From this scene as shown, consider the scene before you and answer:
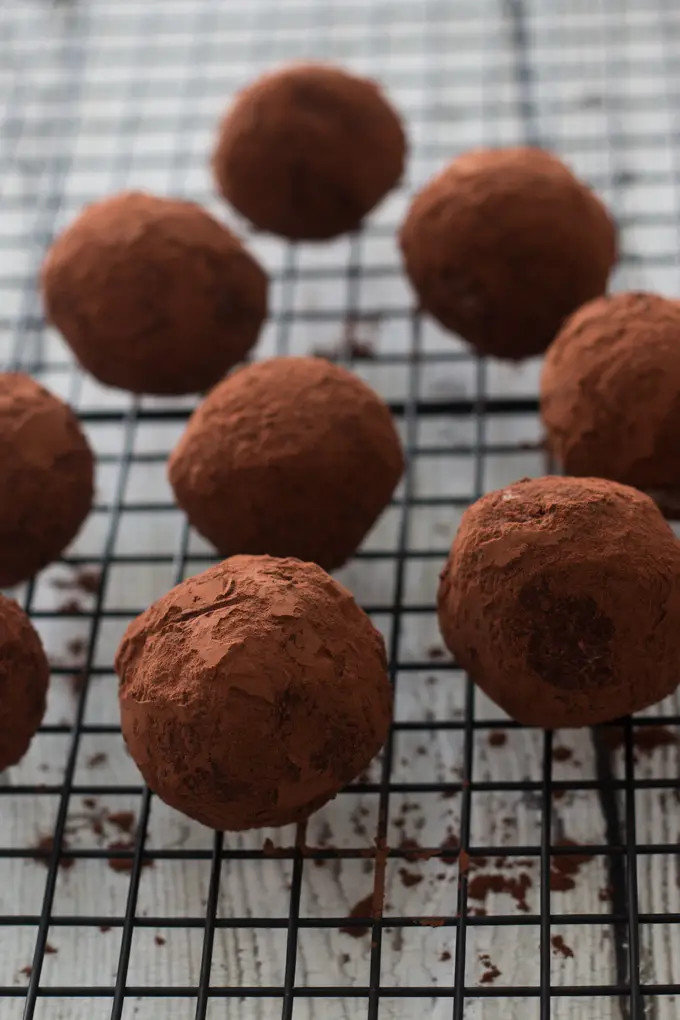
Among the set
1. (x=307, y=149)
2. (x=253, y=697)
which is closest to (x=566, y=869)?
(x=253, y=697)

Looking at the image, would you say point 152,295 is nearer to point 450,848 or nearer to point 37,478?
point 37,478

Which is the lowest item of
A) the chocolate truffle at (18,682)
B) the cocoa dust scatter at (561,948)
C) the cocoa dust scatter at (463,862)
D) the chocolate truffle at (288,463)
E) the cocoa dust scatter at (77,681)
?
the cocoa dust scatter at (561,948)

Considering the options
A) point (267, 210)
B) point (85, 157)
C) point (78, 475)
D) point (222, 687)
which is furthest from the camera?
point (85, 157)

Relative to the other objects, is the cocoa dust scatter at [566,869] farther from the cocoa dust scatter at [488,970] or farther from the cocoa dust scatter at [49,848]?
the cocoa dust scatter at [49,848]

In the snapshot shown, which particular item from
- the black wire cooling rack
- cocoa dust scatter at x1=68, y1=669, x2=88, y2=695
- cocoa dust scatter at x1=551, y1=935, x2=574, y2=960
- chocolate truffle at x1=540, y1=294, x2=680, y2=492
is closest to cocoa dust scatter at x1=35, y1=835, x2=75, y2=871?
the black wire cooling rack

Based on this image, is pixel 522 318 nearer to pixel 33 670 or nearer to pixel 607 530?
pixel 607 530

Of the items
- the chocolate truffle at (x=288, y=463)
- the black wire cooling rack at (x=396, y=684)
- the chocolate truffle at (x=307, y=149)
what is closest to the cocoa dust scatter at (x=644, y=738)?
the black wire cooling rack at (x=396, y=684)

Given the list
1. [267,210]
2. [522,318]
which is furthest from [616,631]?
[267,210]
